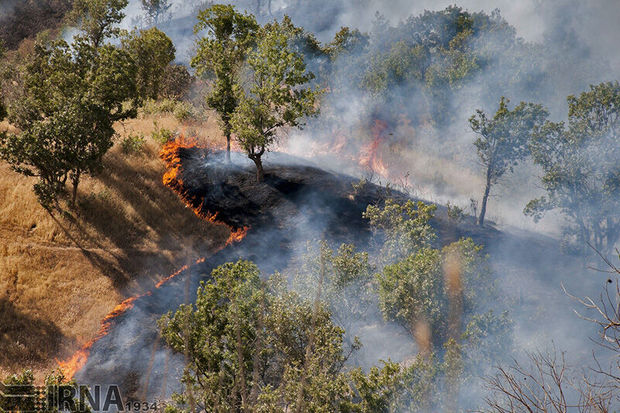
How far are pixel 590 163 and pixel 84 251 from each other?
25786 mm

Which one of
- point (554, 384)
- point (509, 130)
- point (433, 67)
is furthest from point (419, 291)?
point (433, 67)

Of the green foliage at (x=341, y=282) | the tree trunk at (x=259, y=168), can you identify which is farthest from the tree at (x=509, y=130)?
the green foliage at (x=341, y=282)

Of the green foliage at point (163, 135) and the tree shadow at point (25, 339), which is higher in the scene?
the green foliage at point (163, 135)

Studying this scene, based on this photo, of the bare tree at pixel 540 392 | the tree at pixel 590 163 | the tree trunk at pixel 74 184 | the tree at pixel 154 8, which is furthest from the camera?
the tree at pixel 154 8

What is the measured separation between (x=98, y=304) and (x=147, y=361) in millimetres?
4104

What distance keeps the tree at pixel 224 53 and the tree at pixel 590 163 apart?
721 inches

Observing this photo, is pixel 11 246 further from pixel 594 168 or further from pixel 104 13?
pixel 594 168

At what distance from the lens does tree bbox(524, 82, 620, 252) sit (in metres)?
22.8

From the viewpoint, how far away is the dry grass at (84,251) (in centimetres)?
1655

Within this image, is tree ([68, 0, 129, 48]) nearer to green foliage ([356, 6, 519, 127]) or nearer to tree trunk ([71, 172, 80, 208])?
tree trunk ([71, 172, 80, 208])

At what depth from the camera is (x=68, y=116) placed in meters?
20.5

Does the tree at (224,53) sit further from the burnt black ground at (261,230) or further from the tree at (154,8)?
the tree at (154,8)

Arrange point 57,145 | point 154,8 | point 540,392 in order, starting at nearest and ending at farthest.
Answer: point 540,392, point 57,145, point 154,8

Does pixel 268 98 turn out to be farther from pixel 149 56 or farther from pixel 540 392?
pixel 540 392
